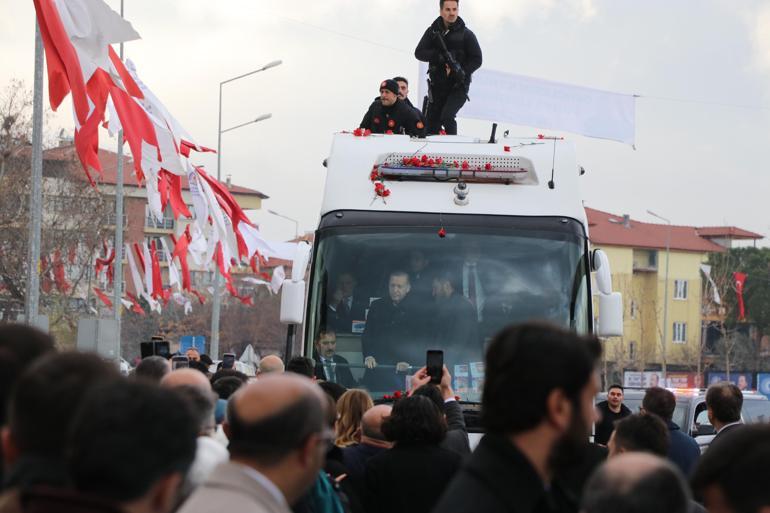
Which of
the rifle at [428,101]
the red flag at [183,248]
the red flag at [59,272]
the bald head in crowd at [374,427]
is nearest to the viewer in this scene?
the bald head in crowd at [374,427]

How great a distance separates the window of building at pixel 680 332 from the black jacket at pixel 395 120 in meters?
104

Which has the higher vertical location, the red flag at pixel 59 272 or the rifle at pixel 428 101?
the rifle at pixel 428 101

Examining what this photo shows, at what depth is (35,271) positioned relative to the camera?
2330 centimetres

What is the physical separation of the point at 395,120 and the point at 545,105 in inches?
151

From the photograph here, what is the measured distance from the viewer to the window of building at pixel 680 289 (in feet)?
397

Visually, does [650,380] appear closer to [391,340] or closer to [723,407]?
[391,340]

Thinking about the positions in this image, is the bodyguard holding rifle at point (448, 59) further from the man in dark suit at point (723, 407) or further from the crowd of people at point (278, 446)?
the crowd of people at point (278, 446)

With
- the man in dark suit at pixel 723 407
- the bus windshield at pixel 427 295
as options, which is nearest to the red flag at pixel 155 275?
the bus windshield at pixel 427 295

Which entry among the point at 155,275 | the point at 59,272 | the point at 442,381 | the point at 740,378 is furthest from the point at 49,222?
the point at 442,381

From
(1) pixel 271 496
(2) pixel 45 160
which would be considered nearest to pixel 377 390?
(1) pixel 271 496

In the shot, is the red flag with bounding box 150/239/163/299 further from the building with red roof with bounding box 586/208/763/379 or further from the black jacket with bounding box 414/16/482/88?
the building with red roof with bounding box 586/208/763/379

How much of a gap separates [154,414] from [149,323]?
3409 inches

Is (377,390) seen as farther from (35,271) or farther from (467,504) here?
(35,271)

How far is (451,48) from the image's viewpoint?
49.0 feet
